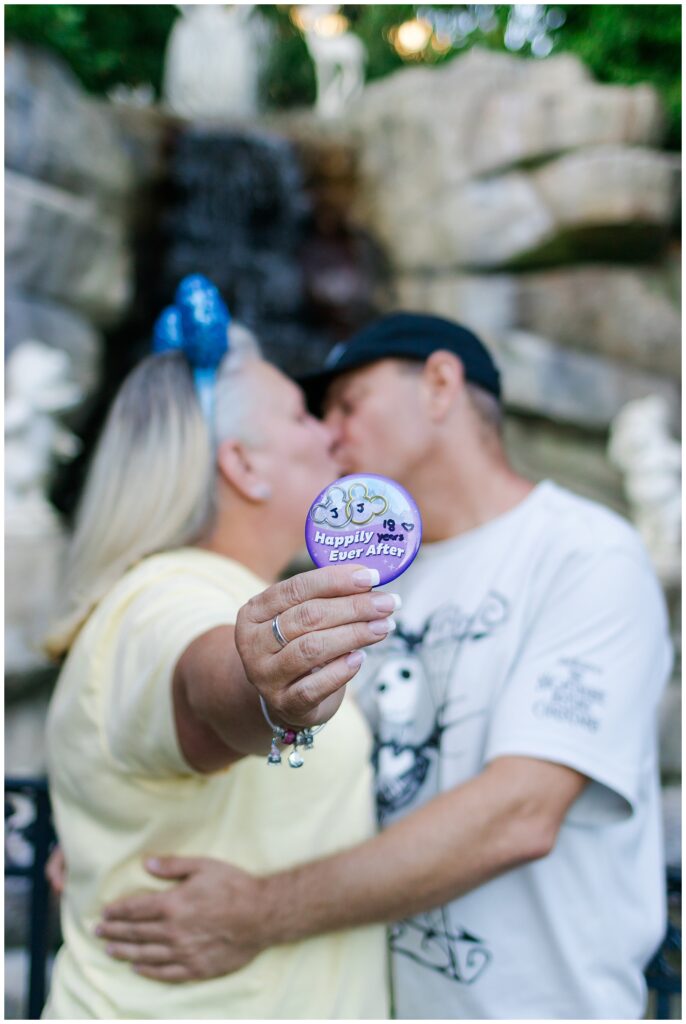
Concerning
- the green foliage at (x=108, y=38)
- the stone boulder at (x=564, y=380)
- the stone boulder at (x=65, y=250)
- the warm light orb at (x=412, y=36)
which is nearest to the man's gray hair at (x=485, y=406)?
the stone boulder at (x=65, y=250)

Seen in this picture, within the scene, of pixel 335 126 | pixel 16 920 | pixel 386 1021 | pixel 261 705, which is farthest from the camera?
pixel 335 126

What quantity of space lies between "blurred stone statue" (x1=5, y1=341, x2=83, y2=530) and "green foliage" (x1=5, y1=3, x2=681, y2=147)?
2363 millimetres

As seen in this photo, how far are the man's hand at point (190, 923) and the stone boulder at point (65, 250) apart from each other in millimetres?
4431

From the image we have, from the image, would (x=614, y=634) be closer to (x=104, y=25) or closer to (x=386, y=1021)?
(x=386, y=1021)

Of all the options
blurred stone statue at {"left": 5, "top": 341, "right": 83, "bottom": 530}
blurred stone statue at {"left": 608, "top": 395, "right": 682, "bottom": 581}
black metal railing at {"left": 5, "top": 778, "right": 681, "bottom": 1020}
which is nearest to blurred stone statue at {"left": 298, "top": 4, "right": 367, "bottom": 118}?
blurred stone statue at {"left": 608, "top": 395, "right": 682, "bottom": 581}

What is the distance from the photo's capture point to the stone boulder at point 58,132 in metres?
5.08

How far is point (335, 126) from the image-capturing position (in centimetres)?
724

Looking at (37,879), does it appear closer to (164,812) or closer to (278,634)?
(164,812)

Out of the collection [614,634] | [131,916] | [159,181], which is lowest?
[131,916]

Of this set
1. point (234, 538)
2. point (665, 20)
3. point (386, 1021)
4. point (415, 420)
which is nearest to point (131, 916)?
point (386, 1021)

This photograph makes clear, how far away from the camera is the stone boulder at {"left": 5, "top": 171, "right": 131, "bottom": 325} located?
4.93 m

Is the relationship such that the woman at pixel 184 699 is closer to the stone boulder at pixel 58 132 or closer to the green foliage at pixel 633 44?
the stone boulder at pixel 58 132

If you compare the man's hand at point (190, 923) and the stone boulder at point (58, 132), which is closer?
the man's hand at point (190, 923)

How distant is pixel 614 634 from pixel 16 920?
2.43 meters
